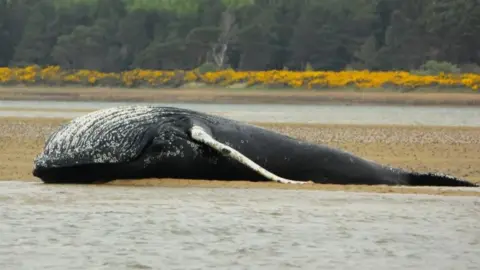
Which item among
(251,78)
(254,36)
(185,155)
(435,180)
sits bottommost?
(435,180)

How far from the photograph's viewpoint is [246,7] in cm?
6869

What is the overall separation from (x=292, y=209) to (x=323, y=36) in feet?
166

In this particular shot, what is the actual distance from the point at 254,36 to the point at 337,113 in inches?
1121

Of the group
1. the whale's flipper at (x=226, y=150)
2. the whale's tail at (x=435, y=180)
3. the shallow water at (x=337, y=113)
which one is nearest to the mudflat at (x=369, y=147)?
the whale's flipper at (x=226, y=150)

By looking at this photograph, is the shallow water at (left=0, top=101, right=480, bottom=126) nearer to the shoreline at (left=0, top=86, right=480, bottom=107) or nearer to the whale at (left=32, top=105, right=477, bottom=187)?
the shoreline at (left=0, top=86, right=480, bottom=107)

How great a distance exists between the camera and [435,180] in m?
15.1

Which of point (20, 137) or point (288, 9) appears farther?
point (288, 9)

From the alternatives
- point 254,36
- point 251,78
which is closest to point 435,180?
point 251,78

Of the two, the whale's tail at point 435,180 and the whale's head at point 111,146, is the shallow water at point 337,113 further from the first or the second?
the whale's head at point 111,146

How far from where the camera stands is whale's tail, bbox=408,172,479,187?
15.1m

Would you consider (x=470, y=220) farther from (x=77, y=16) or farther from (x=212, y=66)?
(x=77, y=16)

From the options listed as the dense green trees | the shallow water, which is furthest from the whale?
the dense green trees

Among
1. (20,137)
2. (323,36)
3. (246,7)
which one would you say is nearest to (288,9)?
(246,7)

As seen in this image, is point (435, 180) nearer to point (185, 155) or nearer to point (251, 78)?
point (185, 155)
